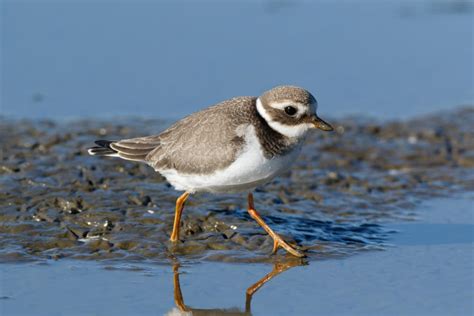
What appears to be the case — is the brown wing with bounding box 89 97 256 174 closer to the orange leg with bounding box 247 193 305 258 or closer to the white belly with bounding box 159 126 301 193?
the white belly with bounding box 159 126 301 193

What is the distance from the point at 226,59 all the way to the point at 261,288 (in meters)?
7.76

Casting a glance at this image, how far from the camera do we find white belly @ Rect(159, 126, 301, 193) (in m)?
7.64

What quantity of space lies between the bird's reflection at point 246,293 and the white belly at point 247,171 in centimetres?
79

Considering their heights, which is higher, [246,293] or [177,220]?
[177,220]

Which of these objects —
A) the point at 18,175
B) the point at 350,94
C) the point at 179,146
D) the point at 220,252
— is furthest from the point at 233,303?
the point at 350,94

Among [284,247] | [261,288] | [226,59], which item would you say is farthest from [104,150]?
[226,59]

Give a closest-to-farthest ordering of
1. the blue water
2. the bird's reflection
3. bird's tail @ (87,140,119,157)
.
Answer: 1. the bird's reflection
2. bird's tail @ (87,140,119,157)
3. the blue water

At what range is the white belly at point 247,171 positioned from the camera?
25.1 ft

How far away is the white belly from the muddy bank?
0.66 m

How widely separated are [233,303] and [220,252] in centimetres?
118

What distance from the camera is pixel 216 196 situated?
9.57 metres

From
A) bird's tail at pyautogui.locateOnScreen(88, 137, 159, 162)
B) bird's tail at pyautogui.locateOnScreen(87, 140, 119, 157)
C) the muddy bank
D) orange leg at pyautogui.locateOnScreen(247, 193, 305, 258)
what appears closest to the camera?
orange leg at pyautogui.locateOnScreen(247, 193, 305, 258)

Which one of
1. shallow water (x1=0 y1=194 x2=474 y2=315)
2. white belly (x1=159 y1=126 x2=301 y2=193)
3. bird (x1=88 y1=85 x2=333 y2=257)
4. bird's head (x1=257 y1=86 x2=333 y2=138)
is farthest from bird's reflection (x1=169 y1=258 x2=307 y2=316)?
bird's head (x1=257 y1=86 x2=333 y2=138)

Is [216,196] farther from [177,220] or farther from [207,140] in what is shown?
[207,140]
